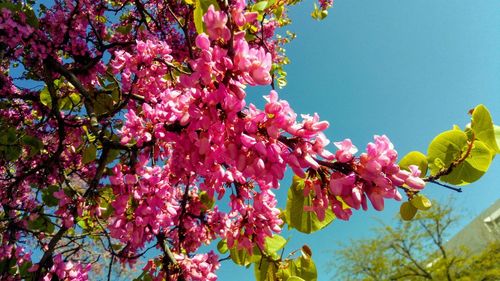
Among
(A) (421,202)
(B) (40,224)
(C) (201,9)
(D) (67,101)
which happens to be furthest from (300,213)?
(D) (67,101)

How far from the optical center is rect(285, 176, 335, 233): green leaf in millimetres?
1534

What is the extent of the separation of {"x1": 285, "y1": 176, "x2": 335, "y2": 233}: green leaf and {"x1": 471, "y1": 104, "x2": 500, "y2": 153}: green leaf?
2.25ft

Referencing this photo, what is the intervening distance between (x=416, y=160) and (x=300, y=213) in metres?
0.60

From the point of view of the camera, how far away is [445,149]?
1.25 meters

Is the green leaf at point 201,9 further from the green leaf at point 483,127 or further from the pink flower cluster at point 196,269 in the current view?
the pink flower cluster at point 196,269

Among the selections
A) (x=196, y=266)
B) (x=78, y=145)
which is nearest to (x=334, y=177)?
(x=196, y=266)

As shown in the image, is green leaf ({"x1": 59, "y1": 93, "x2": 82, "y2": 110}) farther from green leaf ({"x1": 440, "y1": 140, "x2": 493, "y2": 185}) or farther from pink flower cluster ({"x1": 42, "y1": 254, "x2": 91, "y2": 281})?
green leaf ({"x1": 440, "y1": 140, "x2": 493, "y2": 185})

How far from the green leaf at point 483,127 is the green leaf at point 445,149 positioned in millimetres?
48

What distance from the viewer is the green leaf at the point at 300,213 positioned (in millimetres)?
1534

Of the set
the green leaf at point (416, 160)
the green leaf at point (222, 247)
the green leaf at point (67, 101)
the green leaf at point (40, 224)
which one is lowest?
the green leaf at point (416, 160)

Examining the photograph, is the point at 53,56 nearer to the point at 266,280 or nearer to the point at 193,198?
the point at 193,198

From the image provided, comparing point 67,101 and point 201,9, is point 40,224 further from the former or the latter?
point 201,9

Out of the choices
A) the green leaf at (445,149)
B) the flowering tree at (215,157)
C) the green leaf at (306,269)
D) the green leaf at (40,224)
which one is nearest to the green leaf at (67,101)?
the flowering tree at (215,157)

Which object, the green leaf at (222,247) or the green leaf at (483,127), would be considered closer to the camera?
the green leaf at (483,127)
